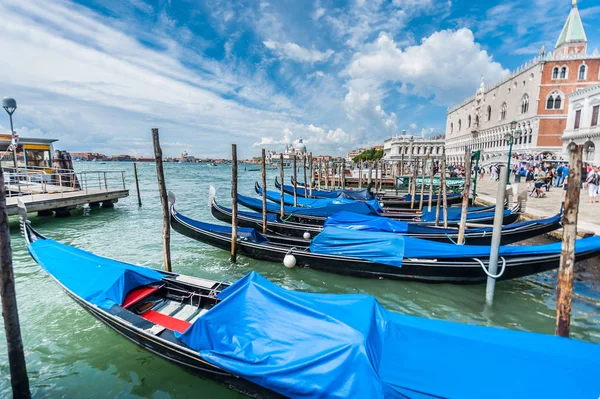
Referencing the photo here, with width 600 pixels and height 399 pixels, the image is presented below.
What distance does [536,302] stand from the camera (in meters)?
5.32

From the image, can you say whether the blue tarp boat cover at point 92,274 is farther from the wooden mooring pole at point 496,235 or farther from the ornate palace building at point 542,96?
the ornate palace building at point 542,96

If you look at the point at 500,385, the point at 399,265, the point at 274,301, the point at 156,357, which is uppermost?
the point at 274,301

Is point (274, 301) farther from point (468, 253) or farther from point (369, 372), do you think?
point (468, 253)

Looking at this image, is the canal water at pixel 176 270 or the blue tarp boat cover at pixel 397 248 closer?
the canal water at pixel 176 270

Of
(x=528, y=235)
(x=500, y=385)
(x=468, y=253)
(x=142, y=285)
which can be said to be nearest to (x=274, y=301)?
(x=500, y=385)

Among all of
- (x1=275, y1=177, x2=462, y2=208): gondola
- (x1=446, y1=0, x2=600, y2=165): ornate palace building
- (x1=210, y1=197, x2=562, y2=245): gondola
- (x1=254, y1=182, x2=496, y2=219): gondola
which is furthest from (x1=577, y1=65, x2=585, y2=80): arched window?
(x1=210, y1=197, x2=562, y2=245): gondola

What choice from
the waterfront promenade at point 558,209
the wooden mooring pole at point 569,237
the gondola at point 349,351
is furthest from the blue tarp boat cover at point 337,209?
the gondola at point 349,351

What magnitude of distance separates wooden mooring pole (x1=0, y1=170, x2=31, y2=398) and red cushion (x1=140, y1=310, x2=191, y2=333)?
4.36 ft

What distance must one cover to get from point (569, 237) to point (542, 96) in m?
38.2

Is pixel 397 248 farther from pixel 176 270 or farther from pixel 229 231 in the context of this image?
pixel 176 270

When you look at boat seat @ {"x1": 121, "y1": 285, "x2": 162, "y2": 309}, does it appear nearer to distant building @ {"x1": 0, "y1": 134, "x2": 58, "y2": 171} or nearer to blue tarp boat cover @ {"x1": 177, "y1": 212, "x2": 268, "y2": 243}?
blue tarp boat cover @ {"x1": 177, "y1": 212, "x2": 268, "y2": 243}

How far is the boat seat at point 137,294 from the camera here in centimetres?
411

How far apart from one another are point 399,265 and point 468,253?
1.25m

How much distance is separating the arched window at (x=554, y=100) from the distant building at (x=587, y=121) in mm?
5720
